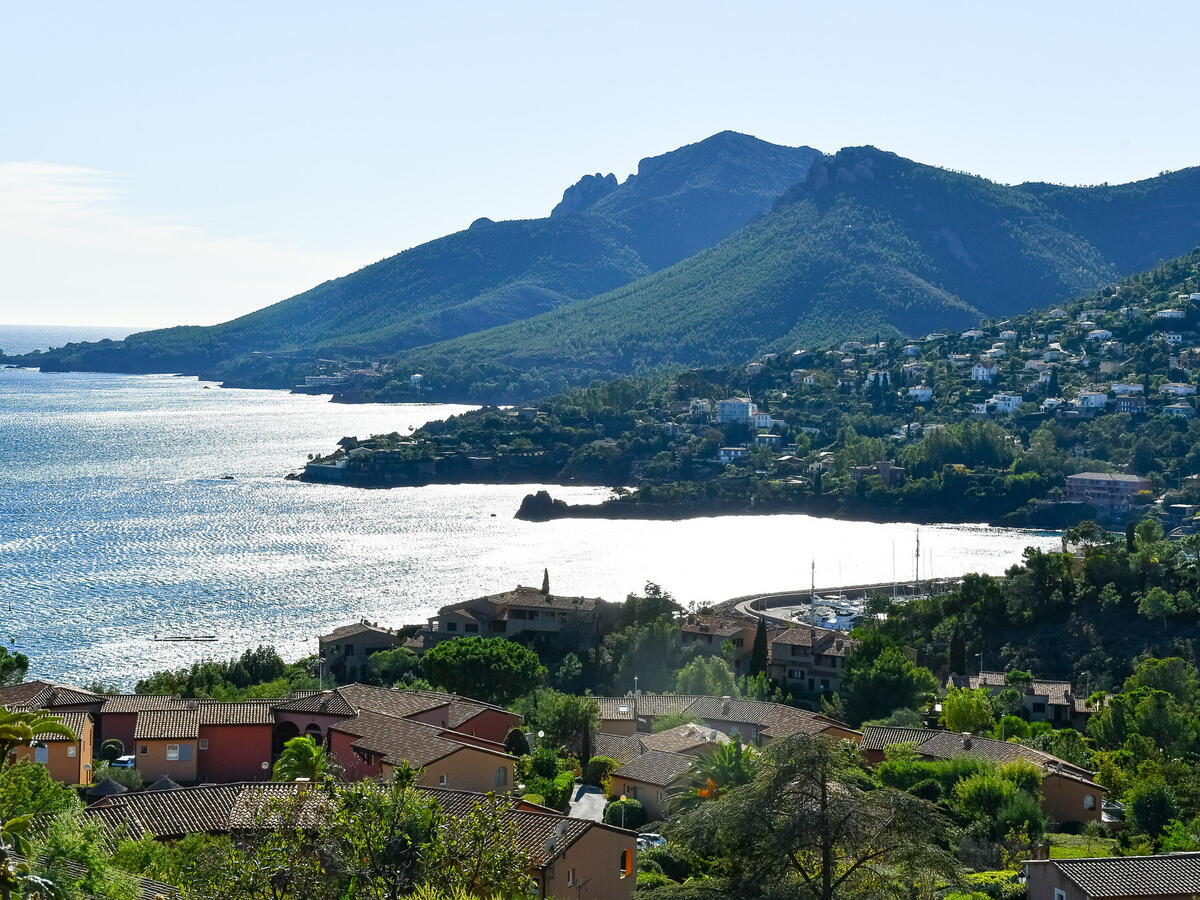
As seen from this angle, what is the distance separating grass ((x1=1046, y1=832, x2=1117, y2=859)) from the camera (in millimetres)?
23156

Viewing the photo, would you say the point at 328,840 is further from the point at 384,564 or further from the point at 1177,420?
the point at 1177,420

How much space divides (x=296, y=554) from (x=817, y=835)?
221ft

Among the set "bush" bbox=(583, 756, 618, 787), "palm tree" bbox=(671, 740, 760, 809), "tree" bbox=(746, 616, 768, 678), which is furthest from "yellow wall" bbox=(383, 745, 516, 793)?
"tree" bbox=(746, 616, 768, 678)

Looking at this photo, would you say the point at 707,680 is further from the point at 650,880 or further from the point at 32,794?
the point at 32,794

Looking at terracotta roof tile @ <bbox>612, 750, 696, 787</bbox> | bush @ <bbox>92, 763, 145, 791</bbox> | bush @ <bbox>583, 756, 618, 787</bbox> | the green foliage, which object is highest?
the green foliage

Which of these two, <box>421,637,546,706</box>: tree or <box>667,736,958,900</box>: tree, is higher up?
<box>667,736,958,900</box>: tree

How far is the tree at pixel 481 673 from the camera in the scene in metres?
37.5

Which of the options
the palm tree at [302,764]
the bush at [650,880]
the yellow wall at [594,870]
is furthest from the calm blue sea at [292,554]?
the yellow wall at [594,870]

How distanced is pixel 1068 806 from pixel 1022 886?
7425 millimetres

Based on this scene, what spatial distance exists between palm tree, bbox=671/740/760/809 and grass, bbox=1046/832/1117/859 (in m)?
4.73

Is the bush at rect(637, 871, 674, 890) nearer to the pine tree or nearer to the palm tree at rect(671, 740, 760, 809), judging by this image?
the palm tree at rect(671, 740, 760, 809)

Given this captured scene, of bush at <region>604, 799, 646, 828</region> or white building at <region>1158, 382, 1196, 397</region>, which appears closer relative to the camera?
bush at <region>604, 799, 646, 828</region>

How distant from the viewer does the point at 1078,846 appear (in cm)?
2408

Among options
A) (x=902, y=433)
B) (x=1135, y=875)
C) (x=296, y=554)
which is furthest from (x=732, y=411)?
(x=1135, y=875)
